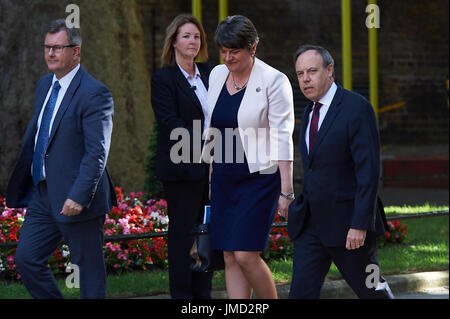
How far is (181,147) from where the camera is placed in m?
6.40

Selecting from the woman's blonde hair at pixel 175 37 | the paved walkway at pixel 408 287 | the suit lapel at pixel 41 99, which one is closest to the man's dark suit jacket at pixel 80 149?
the suit lapel at pixel 41 99

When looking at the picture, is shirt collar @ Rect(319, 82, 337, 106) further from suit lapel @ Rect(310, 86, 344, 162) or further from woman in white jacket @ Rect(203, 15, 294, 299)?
woman in white jacket @ Rect(203, 15, 294, 299)

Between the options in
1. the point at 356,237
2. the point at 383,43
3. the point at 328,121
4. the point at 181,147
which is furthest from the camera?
the point at 383,43

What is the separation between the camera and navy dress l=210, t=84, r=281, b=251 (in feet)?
18.2

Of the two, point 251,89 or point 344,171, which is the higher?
point 251,89

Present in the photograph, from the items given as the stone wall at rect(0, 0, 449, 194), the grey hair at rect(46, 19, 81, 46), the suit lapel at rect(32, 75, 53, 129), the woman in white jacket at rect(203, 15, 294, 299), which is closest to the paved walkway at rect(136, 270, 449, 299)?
the woman in white jacket at rect(203, 15, 294, 299)

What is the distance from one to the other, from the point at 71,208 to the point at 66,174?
23cm

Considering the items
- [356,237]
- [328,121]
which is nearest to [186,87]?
[328,121]

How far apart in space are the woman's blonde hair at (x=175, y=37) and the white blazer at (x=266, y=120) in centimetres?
97

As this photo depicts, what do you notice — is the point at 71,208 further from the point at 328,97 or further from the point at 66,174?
the point at 328,97

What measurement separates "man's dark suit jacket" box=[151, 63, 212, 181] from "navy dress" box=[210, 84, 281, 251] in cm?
69
